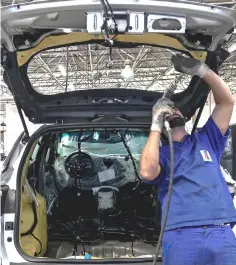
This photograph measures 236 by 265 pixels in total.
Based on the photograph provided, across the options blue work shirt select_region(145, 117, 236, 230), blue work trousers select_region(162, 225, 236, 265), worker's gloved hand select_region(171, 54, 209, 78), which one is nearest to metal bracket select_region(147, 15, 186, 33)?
worker's gloved hand select_region(171, 54, 209, 78)

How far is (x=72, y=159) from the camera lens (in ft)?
13.7

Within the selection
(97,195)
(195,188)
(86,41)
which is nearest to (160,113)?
(195,188)

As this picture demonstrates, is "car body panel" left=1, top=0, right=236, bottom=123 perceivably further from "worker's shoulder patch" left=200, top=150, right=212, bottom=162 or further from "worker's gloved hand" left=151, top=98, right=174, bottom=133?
"worker's shoulder patch" left=200, top=150, right=212, bottom=162

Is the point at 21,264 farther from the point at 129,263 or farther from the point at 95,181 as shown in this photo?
the point at 95,181

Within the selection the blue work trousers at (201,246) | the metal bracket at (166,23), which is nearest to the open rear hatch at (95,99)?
the metal bracket at (166,23)

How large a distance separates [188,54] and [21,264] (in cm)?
162

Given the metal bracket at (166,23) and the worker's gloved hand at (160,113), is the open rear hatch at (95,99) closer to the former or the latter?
the metal bracket at (166,23)

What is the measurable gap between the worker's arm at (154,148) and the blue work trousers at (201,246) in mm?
341

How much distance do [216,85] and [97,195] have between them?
2.02m

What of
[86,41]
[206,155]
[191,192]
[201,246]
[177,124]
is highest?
[86,41]

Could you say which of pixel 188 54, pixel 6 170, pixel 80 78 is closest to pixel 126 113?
pixel 188 54

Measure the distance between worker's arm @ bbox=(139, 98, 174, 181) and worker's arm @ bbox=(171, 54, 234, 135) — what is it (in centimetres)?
26

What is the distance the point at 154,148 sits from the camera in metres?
2.42

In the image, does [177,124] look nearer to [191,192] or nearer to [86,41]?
[191,192]
